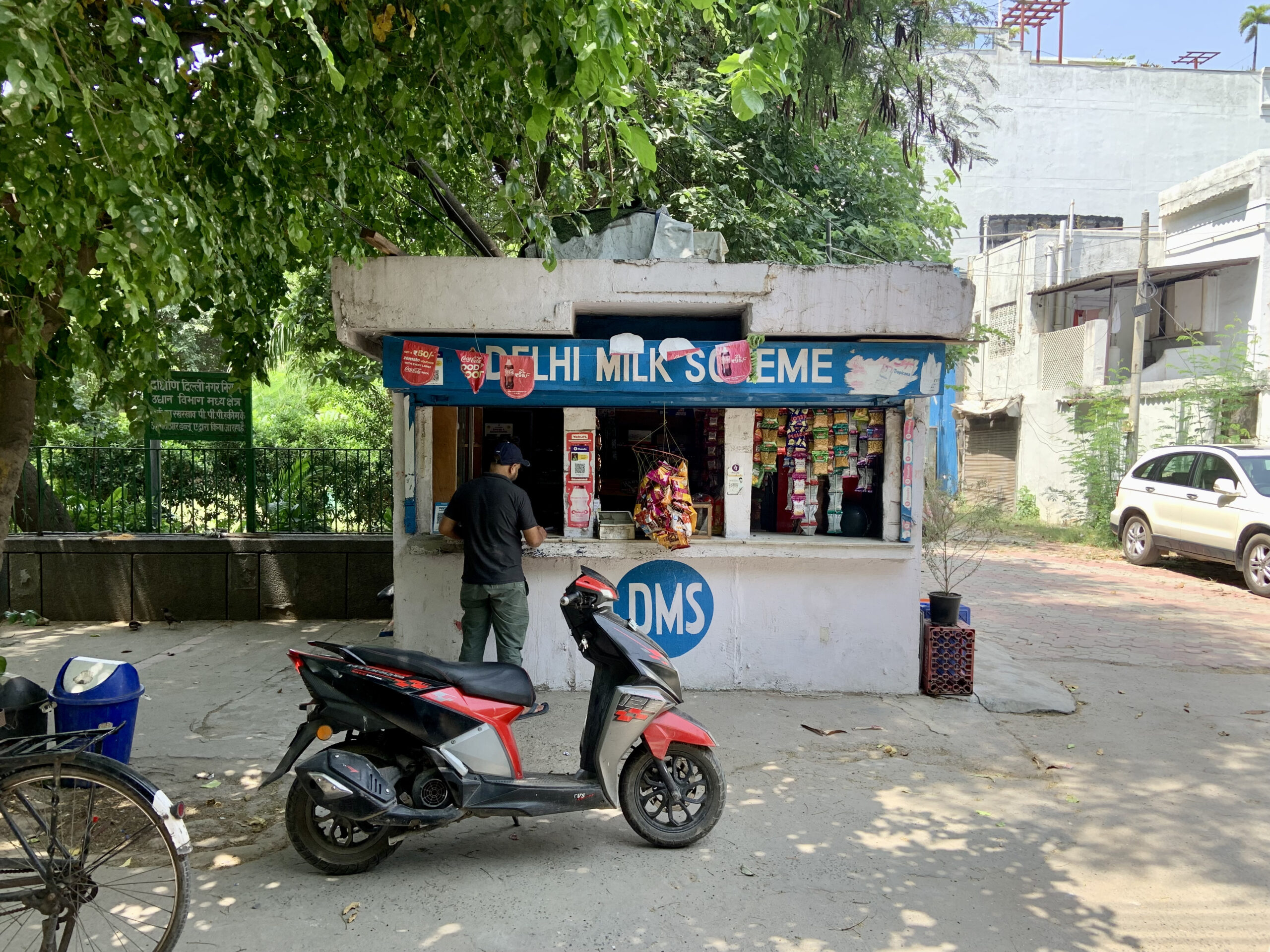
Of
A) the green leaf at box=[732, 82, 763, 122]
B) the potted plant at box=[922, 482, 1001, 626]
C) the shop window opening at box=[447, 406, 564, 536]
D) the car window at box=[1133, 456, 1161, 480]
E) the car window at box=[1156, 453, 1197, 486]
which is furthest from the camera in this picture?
the car window at box=[1133, 456, 1161, 480]

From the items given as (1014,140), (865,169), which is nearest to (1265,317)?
(865,169)

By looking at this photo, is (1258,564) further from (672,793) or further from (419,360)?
(419,360)

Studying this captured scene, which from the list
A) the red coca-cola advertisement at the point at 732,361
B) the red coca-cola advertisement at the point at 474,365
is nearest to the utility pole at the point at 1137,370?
the red coca-cola advertisement at the point at 732,361

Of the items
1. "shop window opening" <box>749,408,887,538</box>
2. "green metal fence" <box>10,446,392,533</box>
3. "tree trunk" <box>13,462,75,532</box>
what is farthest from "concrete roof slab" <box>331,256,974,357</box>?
"tree trunk" <box>13,462,75,532</box>

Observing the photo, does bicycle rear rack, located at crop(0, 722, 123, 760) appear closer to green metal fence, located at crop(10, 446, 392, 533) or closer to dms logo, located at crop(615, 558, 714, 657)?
dms logo, located at crop(615, 558, 714, 657)

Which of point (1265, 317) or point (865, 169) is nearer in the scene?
point (865, 169)

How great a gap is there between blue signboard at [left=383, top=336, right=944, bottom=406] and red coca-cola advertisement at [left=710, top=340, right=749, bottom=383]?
2cm

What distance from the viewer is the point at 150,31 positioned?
3.12 metres

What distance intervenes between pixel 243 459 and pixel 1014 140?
2559 centimetres

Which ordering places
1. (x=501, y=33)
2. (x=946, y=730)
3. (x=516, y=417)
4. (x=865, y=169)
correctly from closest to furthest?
(x=501, y=33) → (x=946, y=730) → (x=516, y=417) → (x=865, y=169)

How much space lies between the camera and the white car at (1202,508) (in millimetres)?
10750

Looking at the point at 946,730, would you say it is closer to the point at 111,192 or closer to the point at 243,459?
the point at 111,192

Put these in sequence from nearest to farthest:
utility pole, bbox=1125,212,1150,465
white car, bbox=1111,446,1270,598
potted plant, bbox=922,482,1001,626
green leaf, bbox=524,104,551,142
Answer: green leaf, bbox=524,104,551,142
potted plant, bbox=922,482,1001,626
white car, bbox=1111,446,1270,598
utility pole, bbox=1125,212,1150,465

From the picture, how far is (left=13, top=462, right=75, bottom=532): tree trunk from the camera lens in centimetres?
838
